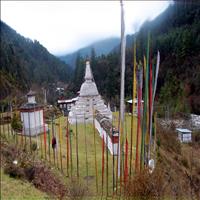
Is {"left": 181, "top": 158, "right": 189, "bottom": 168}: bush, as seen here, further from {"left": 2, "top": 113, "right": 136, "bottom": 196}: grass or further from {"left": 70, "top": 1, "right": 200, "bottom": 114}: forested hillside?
{"left": 2, "top": 113, "right": 136, "bottom": 196}: grass

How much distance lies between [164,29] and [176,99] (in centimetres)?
149

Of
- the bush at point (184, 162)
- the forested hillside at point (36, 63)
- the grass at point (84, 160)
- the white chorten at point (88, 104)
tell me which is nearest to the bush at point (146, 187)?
the bush at point (184, 162)

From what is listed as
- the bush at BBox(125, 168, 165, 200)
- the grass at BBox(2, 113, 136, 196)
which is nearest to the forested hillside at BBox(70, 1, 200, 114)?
the grass at BBox(2, 113, 136, 196)

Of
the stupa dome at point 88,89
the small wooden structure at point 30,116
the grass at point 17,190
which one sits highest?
the stupa dome at point 88,89

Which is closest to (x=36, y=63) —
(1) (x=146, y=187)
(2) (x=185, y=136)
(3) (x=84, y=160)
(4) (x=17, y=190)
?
(3) (x=84, y=160)

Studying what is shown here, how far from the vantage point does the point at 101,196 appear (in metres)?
4.80

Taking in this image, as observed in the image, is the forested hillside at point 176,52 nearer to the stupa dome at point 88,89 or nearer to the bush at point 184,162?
the bush at point 184,162

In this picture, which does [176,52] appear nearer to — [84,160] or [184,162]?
[184,162]

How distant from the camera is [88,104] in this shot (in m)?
12.5

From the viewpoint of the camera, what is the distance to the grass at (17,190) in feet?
15.3

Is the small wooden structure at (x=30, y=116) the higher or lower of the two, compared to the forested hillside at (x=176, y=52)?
lower

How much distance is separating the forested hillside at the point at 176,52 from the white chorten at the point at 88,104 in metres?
5.36

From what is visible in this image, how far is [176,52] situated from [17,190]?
3993mm

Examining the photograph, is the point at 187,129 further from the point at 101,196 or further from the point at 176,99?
the point at 101,196
